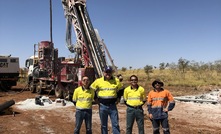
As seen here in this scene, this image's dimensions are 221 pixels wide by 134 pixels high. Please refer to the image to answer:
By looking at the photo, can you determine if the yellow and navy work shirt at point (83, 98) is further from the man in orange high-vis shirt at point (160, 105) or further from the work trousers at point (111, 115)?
the man in orange high-vis shirt at point (160, 105)

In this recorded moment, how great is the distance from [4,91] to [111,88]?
2138cm

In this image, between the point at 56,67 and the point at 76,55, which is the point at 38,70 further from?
the point at 76,55

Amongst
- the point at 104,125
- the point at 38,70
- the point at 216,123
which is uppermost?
the point at 38,70

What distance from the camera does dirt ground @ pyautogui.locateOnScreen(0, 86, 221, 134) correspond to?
9.37 meters

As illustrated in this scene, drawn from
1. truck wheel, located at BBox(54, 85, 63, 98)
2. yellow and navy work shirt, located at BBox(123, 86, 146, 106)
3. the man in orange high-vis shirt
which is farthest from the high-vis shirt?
truck wheel, located at BBox(54, 85, 63, 98)

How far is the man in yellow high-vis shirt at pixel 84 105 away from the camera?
6.64 metres

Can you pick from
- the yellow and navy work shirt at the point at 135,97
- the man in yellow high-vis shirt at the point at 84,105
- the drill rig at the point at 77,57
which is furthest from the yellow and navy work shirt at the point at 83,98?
the drill rig at the point at 77,57

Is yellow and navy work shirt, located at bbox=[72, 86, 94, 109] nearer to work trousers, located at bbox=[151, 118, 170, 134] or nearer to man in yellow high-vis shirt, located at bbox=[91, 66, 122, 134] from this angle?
man in yellow high-vis shirt, located at bbox=[91, 66, 122, 134]

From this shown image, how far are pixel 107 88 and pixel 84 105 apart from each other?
2.19 ft

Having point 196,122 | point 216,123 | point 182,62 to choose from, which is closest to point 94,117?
point 196,122

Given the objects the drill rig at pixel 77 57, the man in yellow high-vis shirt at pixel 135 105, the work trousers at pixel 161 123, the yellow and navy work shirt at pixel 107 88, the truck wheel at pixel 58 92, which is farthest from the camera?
the truck wheel at pixel 58 92

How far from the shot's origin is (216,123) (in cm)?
1082

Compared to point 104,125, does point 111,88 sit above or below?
above

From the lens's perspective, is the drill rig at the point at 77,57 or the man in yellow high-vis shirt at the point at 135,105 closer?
the man in yellow high-vis shirt at the point at 135,105
